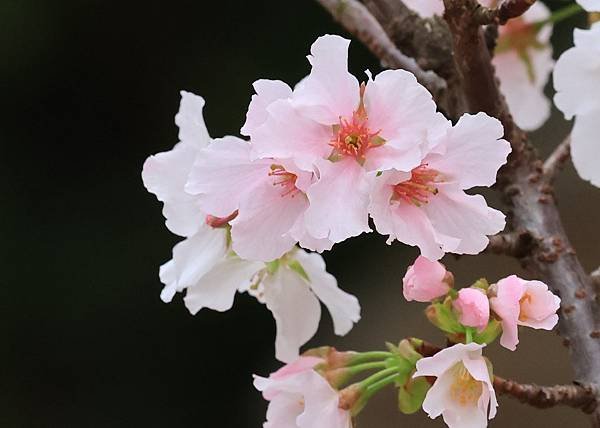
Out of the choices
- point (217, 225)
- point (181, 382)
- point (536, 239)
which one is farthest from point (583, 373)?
point (181, 382)

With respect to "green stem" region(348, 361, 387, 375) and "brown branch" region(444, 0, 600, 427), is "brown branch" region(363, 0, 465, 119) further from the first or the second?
"green stem" region(348, 361, 387, 375)

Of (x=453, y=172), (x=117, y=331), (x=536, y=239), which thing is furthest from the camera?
(x=117, y=331)

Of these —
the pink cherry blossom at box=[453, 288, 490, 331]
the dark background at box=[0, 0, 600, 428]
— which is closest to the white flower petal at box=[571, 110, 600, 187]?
the pink cherry blossom at box=[453, 288, 490, 331]

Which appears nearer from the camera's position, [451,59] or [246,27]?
[451,59]

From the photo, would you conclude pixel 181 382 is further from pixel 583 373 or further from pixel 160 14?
pixel 583 373

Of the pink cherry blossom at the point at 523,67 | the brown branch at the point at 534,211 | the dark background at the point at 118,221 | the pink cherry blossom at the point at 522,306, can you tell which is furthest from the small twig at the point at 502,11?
the dark background at the point at 118,221

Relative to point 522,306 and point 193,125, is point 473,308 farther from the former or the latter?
point 193,125

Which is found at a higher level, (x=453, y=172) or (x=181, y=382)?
(x=453, y=172)
